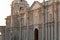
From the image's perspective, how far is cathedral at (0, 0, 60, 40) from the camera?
26672mm

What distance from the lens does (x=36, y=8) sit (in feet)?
106

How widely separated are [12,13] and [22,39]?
7477mm

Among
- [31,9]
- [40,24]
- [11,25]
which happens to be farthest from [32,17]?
[11,25]

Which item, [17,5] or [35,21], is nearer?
[35,21]

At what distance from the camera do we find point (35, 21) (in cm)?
3288

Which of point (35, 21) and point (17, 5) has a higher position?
point (17, 5)

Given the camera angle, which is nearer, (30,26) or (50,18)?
(50,18)

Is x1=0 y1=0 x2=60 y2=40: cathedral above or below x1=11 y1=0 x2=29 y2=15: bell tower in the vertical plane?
below

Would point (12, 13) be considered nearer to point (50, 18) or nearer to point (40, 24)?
point (40, 24)

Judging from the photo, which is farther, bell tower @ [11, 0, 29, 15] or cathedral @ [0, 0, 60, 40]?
bell tower @ [11, 0, 29, 15]

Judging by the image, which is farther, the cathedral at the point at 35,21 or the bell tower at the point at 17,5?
the bell tower at the point at 17,5

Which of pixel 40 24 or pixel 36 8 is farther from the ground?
pixel 36 8

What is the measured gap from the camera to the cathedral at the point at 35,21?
87.5 ft

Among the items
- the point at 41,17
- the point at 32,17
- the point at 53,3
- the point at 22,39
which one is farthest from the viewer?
the point at 22,39
